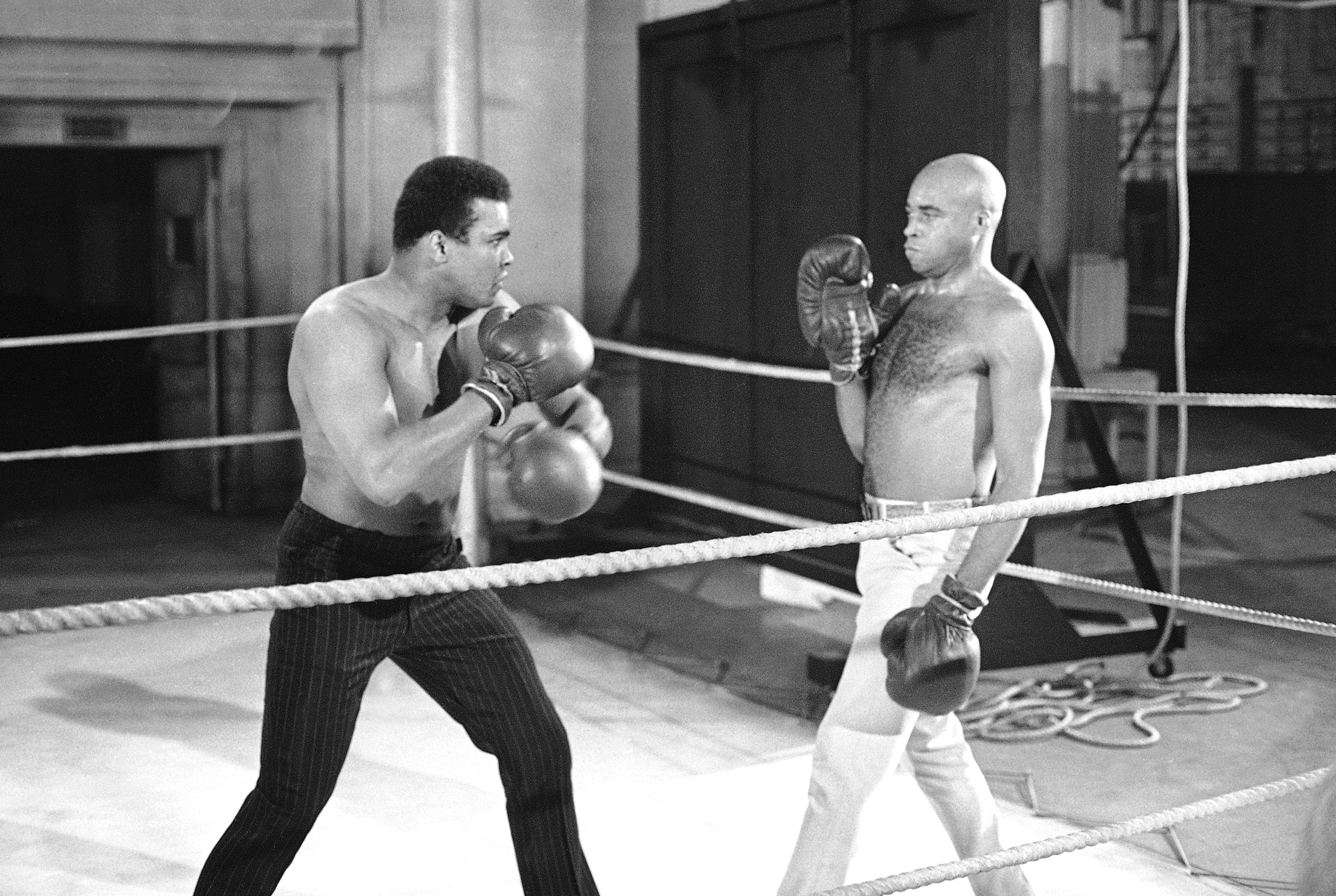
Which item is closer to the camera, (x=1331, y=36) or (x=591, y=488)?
(x=591, y=488)

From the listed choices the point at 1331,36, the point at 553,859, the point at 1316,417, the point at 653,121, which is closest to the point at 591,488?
the point at 553,859

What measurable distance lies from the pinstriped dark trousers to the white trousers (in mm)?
358

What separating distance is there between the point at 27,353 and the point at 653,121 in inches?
283

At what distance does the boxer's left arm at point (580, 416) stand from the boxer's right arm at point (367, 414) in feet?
1.59

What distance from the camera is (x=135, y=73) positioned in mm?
6910

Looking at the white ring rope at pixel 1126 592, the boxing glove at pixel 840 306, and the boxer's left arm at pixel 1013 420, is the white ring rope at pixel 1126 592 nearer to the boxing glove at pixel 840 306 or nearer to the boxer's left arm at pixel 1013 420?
the boxer's left arm at pixel 1013 420

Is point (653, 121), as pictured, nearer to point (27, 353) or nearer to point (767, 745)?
point (767, 745)

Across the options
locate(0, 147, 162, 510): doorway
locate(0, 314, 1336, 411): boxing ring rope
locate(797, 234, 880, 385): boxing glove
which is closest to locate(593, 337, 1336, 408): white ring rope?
locate(0, 314, 1336, 411): boxing ring rope

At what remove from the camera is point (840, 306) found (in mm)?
2781

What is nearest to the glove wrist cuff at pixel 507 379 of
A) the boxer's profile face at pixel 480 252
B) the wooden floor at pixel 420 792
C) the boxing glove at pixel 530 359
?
the boxing glove at pixel 530 359

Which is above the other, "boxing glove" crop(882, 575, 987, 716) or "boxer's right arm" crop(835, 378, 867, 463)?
"boxer's right arm" crop(835, 378, 867, 463)

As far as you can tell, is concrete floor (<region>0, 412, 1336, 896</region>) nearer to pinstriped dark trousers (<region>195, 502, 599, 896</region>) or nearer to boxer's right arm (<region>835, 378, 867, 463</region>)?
pinstriped dark trousers (<region>195, 502, 599, 896</region>)

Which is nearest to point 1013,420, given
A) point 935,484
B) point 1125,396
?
point 935,484

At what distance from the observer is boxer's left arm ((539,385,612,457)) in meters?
2.87
